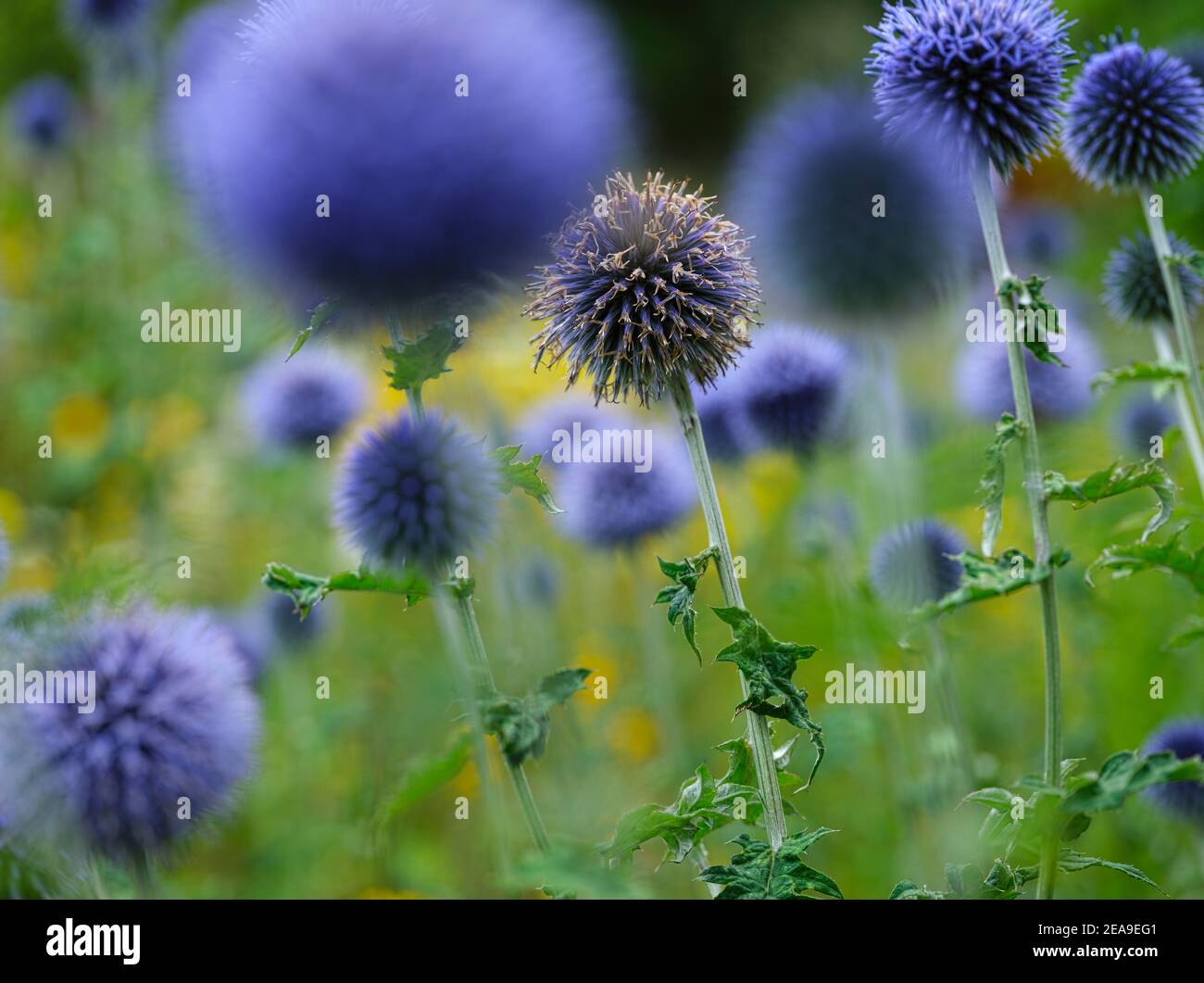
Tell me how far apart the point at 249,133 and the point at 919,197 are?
179cm

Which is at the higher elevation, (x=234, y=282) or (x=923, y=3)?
(x=923, y=3)

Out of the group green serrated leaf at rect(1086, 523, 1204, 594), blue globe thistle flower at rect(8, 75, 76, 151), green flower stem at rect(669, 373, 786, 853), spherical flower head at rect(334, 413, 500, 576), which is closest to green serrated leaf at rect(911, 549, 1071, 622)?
green serrated leaf at rect(1086, 523, 1204, 594)

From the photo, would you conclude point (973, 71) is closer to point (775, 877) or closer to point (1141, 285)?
point (1141, 285)

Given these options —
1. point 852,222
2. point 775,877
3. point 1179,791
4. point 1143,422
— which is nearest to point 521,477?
point 775,877

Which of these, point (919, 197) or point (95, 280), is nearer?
point (919, 197)

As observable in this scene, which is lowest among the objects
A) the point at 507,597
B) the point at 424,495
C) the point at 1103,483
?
the point at 1103,483

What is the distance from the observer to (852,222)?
9.36 feet

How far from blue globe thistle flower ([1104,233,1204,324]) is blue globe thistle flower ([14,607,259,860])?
2062 millimetres

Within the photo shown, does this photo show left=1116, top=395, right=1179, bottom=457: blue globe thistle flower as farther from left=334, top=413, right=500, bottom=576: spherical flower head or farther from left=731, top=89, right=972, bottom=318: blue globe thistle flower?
left=334, top=413, right=500, bottom=576: spherical flower head

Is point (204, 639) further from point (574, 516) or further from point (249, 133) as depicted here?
point (574, 516)

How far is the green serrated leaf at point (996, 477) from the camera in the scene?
1.67 m

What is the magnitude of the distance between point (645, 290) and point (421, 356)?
41cm

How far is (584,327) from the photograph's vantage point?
1.84m
